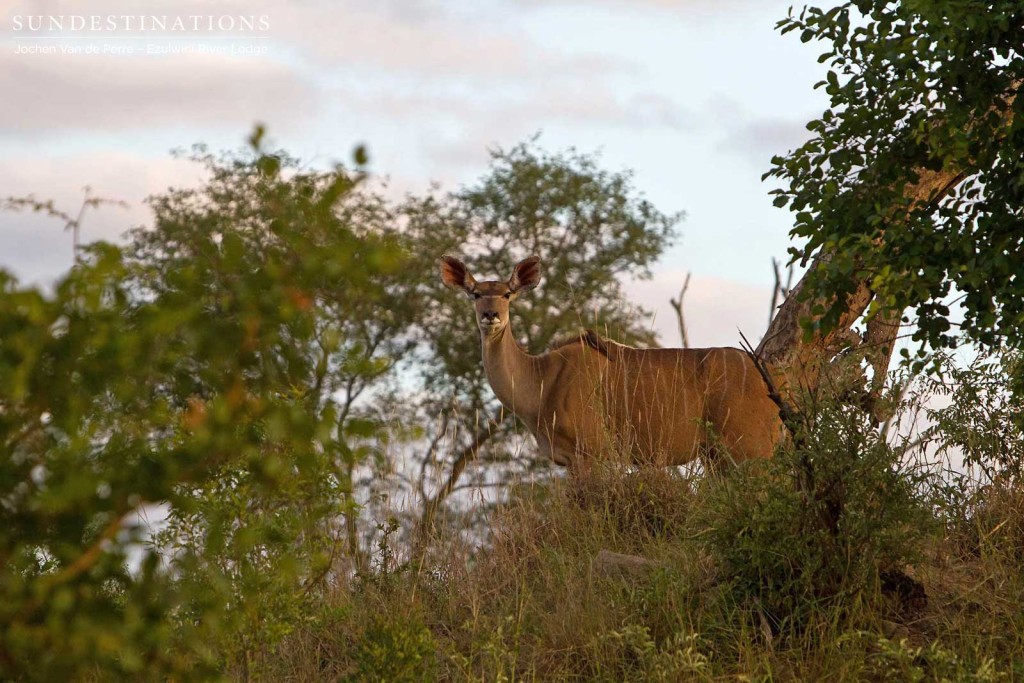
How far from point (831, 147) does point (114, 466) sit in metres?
6.65

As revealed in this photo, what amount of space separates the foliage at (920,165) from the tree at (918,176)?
10 millimetres

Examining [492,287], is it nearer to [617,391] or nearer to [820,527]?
[617,391]

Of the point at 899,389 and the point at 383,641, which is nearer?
the point at 383,641

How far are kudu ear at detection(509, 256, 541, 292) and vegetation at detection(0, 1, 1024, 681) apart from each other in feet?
7.92

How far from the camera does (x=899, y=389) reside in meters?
7.61

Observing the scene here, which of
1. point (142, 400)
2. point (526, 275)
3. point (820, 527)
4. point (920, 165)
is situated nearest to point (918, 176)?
point (920, 165)

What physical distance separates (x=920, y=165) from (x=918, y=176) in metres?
0.29

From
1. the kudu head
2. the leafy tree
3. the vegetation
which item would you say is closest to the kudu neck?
the kudu head

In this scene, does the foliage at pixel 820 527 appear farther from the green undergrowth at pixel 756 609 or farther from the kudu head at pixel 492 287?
the kudu head at pixel 492 287

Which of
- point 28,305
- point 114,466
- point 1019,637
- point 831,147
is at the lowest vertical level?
point 1019,637

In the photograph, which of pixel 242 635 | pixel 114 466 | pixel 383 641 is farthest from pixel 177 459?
pixel 383 641

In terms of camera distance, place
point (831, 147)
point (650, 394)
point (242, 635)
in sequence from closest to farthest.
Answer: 1. point (242, 635)
2. point (831, 147)
3. point (650, 394)

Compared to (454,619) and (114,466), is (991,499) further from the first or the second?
(114,466)

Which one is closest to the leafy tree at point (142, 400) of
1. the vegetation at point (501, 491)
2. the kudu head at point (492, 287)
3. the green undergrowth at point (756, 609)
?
the vegetation at point (501, 491)
